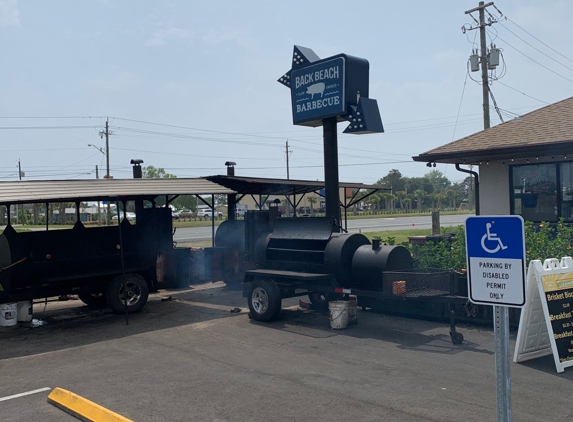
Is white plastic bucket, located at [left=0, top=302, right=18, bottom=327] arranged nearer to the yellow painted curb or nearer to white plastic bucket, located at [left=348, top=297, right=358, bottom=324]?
the yellow painted curb

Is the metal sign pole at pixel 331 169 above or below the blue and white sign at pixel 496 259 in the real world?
above

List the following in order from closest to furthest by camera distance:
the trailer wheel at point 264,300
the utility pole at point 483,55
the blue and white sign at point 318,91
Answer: the trailer wheel at point 264,300 < the blue and white sign at point 318,91 < the utility pole at point 483,55

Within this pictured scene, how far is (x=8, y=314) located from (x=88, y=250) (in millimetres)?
1929

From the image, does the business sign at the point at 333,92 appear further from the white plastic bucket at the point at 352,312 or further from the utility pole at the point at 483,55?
the utility pole at the point at 483,55

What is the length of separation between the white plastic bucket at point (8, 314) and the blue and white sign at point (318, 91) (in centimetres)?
744

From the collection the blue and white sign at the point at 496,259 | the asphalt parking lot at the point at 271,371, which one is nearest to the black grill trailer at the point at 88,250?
the asphalt parking lot at the point at 271,371

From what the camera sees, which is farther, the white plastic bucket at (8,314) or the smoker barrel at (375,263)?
the white plastic bucket at (8,314)

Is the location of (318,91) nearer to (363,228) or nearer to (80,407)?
(80,407)

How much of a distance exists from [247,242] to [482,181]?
617 cm

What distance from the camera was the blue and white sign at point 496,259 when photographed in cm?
335

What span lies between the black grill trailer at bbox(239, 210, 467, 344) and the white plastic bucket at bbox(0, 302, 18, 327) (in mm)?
4497

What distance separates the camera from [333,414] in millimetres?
5762

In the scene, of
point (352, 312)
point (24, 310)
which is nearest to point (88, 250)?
point (24, 310)

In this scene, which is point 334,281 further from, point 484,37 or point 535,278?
point 484,37
